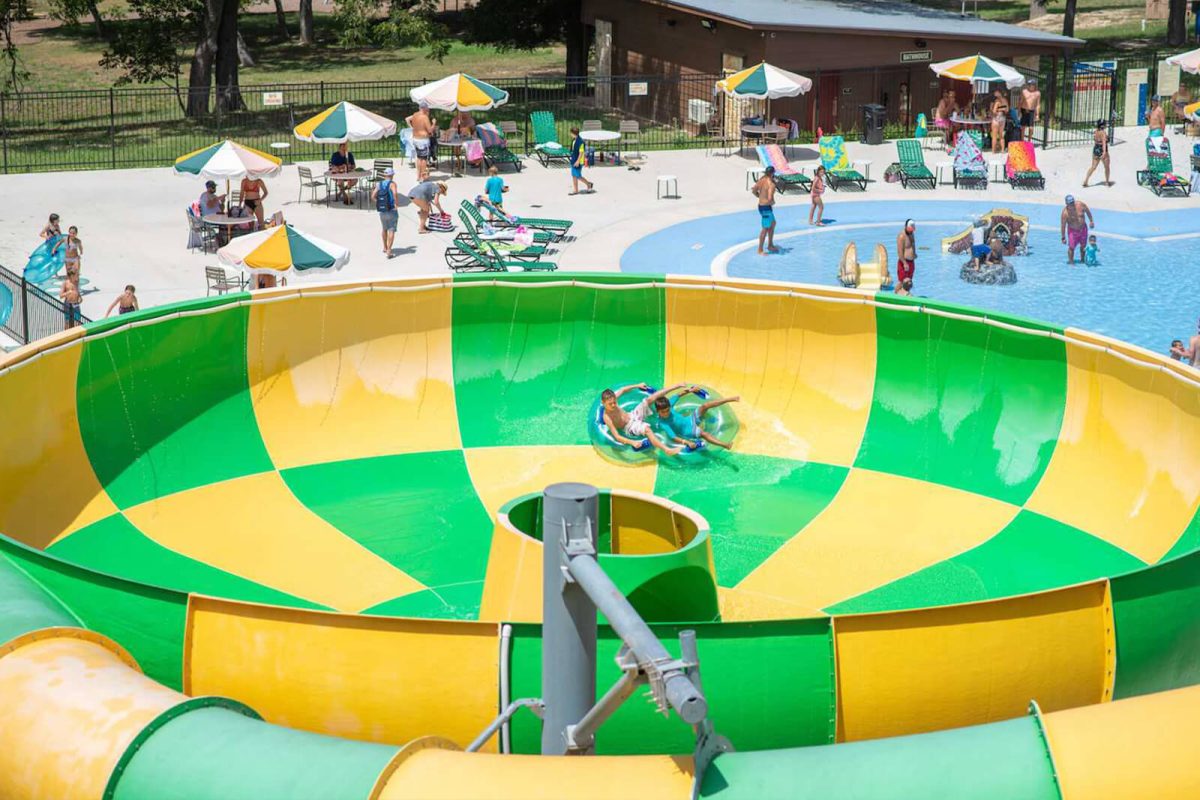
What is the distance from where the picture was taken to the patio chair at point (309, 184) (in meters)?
31.7

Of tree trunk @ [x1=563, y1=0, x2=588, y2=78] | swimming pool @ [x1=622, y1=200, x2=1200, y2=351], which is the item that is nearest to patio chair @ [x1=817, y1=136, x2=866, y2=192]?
swimming pool @ [x1=622, y1=200, x2=1200, y2=351]

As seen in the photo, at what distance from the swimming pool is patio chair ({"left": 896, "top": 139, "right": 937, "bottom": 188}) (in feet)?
3.54

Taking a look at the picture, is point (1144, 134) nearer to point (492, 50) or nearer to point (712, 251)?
point (712, 251)

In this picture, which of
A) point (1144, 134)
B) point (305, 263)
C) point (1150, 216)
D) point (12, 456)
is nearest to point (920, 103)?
point (1144, 134)

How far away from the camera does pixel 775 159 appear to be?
1342 inches

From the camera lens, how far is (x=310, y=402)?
52.5 ft

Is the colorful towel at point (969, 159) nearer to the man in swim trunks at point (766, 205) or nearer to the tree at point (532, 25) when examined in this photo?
the man in swim trunks at point (766, 205)

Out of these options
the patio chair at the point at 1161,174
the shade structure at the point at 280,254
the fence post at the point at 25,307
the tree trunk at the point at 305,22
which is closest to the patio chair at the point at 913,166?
the patio chair at the point at 1161,174

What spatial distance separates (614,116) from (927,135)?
317 inches

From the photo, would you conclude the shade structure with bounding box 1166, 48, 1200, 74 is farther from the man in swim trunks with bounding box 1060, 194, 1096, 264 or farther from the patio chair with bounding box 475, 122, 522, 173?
the patio chair with bounding box 475, 122, 522, 173

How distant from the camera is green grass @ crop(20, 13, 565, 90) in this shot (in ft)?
174

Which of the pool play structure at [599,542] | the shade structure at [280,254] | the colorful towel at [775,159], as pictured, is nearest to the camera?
the pool play structure at [599,542]

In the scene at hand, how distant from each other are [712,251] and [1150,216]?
9.22 metres

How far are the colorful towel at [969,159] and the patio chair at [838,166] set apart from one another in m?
1.99
